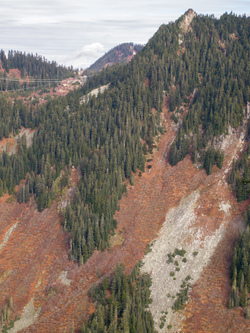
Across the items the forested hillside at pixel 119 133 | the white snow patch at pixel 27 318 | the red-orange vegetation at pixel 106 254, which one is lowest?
the white snow patch at pixel 27 318

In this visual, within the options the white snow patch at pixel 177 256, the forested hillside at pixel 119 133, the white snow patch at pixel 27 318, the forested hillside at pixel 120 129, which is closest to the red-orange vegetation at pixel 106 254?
the white snow patch at pixel 27 318

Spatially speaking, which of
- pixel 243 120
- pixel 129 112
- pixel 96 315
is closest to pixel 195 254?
pixel 96 315

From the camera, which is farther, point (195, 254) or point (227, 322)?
point (195, 254)

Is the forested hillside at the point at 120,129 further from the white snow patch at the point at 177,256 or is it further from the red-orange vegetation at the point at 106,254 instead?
the white snow patch at the point at 177,256

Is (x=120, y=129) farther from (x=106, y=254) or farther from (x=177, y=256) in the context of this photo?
(x=177, y=256)

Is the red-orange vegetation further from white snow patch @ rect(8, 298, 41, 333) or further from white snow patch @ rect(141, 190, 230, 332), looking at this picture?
white snow patch @ rect(141, 190, 230, 332)

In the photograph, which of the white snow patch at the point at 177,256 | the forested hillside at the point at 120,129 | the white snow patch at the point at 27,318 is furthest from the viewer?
the forested hillside at the point at 120,129

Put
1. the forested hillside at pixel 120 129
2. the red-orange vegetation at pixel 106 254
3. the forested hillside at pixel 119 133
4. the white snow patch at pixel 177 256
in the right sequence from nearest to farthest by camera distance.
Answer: the red-orange vegetation at pixel 106 254 → the white snow patch at pixel 177 256 → the forested hillside at pixel 119 133 → the forested hillside at pixel 120 129

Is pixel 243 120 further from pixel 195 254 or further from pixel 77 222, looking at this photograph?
pixel 77 222

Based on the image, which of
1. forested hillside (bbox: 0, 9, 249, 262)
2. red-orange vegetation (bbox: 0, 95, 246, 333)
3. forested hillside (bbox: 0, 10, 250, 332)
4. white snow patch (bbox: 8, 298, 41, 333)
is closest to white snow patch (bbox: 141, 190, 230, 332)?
red-orange vegetation (bbox: 0, 95, 246, 333)

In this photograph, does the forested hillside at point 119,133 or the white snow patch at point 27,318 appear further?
the forested hillside at point 119,133
